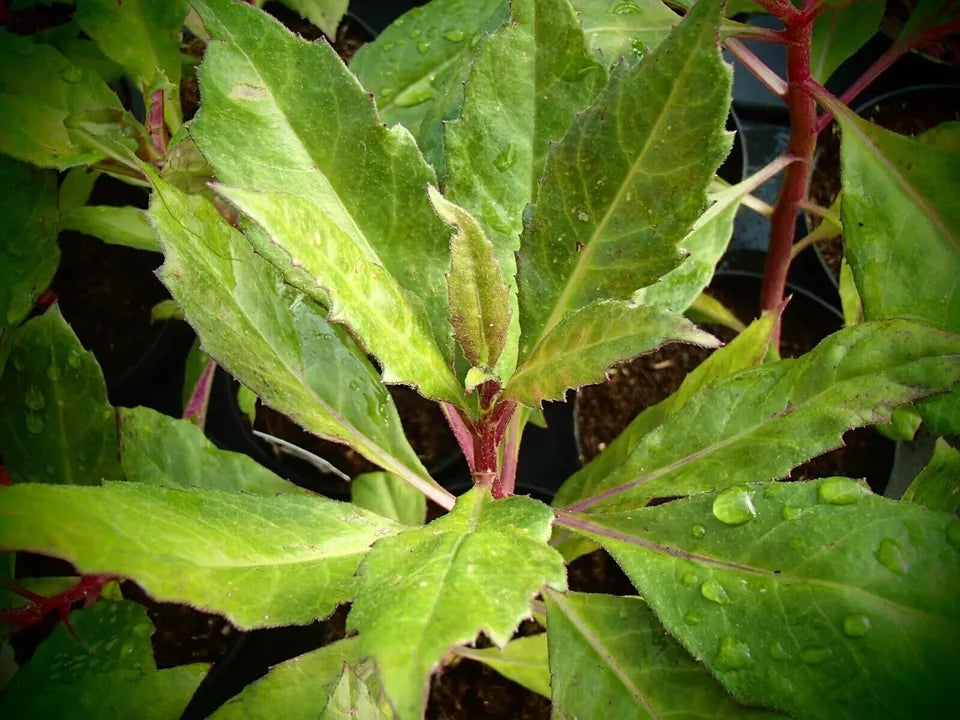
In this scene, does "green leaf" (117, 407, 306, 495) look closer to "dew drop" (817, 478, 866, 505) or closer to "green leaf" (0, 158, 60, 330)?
"green leaf" (0, 158, 60, 330)

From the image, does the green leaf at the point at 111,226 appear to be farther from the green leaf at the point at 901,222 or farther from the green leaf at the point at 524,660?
the green leaf at the point at 901,222

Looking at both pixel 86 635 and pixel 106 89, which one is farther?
pixel 106 89

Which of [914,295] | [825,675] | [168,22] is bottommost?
[825,675]

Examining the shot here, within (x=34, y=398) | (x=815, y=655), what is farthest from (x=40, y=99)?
(x=815, y=655)

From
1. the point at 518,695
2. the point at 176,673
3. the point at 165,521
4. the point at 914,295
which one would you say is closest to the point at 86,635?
the point at 176,673

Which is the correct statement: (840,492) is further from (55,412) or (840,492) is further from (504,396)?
(55,412)

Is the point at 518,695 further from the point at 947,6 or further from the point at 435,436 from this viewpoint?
the point at 947,6
